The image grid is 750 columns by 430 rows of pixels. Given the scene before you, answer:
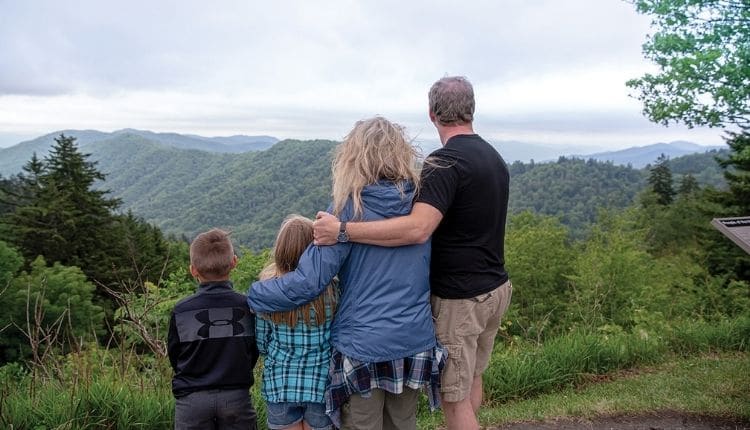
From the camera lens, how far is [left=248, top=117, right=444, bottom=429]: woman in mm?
2373

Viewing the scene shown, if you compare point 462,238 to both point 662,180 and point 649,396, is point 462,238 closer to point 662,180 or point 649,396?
point 649,396

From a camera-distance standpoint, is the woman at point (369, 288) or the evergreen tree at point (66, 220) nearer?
the woman at point (369, 288)

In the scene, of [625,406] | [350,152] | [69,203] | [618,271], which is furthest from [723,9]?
[69,203]

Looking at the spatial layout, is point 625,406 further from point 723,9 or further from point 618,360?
point 723,9

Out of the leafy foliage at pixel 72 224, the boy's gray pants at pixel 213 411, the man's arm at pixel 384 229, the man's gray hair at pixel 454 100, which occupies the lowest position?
the leafy foliage at pixel 72 224

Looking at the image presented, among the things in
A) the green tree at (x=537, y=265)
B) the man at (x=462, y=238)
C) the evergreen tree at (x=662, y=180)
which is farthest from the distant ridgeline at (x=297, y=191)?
the man at (x=462, y=238)

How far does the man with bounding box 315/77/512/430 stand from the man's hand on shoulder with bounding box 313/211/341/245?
0.41 m

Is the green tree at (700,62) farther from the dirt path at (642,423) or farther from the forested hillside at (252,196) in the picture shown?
the forested hillside at (252,196)

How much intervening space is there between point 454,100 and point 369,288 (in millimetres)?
849

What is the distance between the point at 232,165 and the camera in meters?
179

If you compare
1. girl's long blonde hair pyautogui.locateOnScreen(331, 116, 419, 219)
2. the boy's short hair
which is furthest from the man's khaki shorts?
the boy's short hair

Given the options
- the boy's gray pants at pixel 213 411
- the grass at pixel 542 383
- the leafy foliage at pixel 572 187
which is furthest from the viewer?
the leafy foliage at pixel 572 187

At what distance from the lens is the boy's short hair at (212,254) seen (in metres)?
2.54

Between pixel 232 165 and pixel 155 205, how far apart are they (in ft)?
90.6
